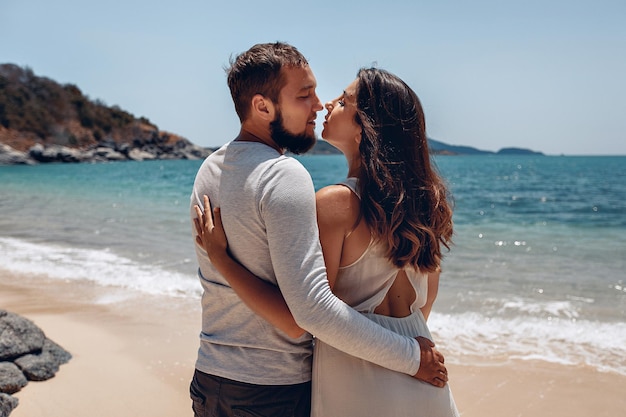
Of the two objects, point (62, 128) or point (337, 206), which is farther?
point (62, 128)

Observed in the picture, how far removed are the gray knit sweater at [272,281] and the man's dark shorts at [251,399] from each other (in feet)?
0.10

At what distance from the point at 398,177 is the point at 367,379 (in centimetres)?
66

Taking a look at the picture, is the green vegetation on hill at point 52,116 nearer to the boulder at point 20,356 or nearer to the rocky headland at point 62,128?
the rocky headland at point 62,128

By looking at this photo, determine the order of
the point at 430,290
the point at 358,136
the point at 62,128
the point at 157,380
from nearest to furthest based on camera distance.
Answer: the point at 358,136 → the point at 430,290 → the point at 157,380 → the point at 62,128

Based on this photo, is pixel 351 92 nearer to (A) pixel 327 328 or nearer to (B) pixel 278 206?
(B) pixel 278 206

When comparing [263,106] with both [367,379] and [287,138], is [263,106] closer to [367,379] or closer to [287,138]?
[287,138]

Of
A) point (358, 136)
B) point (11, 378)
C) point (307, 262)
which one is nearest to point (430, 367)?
point (307, 262)

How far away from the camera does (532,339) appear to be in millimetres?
5750

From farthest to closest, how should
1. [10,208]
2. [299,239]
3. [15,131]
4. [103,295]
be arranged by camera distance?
[15,131]
[10,208]
[103,295]
[299,239]

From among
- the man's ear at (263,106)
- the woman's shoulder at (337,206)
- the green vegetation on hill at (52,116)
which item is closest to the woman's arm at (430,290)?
the woman's shoulder at (337,206)

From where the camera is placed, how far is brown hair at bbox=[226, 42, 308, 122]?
1.80 m

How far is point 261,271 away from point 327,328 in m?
0.28

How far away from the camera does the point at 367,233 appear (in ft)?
6.01

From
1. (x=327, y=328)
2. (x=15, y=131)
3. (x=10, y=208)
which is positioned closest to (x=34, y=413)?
(x=327, y=328)
